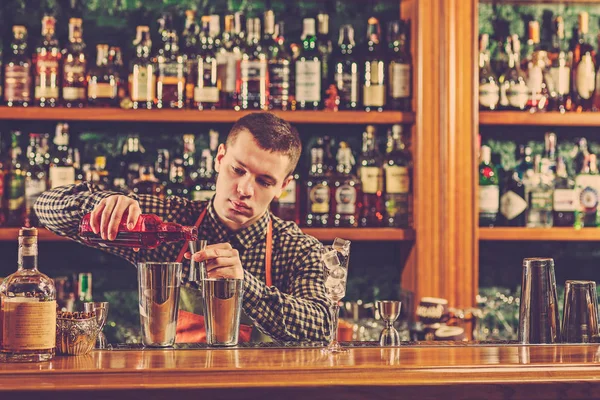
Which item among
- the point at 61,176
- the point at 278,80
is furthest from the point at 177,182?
the point at 278,80

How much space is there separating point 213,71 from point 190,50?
16cm

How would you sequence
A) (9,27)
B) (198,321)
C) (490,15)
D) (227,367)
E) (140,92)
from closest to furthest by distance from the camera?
(227,367)
(198,321)
(140,92)
(9,27)
(490,15)

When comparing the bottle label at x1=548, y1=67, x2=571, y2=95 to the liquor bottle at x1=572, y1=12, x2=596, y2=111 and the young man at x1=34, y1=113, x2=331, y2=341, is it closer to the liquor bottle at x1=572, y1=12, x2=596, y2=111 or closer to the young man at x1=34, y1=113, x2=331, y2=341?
the liquor bottle at x1=572, y1=12, x2=596, y2=111

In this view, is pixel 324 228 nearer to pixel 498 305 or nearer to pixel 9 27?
pixel 498 305

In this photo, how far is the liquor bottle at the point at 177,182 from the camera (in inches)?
112

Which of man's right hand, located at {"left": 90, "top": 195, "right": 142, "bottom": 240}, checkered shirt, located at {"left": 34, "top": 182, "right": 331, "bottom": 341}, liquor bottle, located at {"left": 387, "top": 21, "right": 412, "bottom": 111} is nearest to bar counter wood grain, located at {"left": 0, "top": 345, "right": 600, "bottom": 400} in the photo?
man's right hand, located at {"left": 90, "top": 195, "right": 142, "bottom": 240}

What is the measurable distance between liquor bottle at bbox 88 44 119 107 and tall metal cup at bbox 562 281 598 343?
174 centimetres

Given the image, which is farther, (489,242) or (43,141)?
(489,242)

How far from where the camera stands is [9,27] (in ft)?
9.75

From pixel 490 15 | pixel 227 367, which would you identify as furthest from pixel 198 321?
pixel 490 15

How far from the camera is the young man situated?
176 centimetres

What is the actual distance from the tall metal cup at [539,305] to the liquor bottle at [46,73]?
177 cm

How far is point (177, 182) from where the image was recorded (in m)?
2.87

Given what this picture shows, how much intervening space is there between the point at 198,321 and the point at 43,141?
43.5 inches
